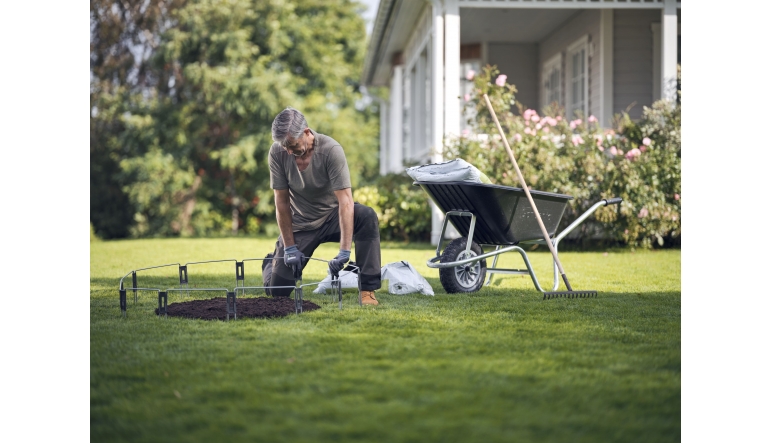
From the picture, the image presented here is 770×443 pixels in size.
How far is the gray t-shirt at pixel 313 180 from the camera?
178 inches

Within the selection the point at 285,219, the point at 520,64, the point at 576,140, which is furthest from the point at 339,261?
the point at 520,64

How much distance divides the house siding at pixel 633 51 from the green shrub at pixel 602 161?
70.0 inches

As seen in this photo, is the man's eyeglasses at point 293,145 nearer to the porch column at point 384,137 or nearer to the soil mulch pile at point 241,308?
the soil mulch pile at point 241,308

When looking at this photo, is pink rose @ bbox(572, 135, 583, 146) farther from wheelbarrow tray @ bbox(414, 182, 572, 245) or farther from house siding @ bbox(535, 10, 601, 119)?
wheelbarrow tray @ bbox(414, 182, 572, 245)

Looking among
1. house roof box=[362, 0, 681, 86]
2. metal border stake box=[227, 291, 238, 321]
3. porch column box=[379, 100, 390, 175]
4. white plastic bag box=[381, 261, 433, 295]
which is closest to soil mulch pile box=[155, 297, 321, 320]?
metal border stake box=[227, 291, 238, 321]

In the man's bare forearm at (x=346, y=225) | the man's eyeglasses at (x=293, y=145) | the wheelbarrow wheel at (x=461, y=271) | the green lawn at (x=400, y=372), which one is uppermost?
the man's eyeglasses at (x=293, y=145)

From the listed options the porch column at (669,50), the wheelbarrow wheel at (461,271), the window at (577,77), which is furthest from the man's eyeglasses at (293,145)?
the window at (577,77)

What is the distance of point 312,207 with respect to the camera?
16.0ft

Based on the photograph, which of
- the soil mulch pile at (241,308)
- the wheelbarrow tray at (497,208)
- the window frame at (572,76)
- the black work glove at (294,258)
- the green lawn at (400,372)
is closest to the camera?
the green lawn at (400,372)
